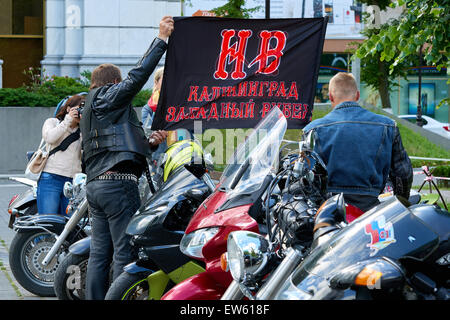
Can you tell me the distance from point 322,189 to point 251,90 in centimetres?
274

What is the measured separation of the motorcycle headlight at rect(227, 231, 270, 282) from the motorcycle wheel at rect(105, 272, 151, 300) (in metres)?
1.73

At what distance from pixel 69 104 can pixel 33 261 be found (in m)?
1.42

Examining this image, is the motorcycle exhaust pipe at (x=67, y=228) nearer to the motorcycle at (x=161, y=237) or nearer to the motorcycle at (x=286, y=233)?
the motorcycle at (x=161, y=237)

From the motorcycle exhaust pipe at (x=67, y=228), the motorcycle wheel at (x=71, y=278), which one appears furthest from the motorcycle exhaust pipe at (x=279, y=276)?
the motorcycle exhaust pipe at (x=67, y=228)

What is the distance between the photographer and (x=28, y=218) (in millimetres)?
6684

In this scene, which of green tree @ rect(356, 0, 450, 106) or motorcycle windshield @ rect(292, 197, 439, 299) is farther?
green tree @ rect(356, 0, 450, 106)

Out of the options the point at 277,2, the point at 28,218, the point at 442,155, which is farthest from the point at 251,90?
the point at 277,2

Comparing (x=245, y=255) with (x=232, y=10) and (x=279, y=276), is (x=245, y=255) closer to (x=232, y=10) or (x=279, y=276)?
(x=279, y=276)

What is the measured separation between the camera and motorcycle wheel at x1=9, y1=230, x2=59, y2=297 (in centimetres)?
668

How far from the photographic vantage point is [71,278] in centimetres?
586

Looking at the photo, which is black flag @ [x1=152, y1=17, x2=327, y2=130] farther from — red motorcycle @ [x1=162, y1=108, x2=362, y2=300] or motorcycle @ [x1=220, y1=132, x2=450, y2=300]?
motorcycle @ [x1=220, y1=132, x2=450, y2=300]

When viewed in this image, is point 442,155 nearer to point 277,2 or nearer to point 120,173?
point 120,173

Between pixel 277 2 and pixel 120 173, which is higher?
pixel 277 2

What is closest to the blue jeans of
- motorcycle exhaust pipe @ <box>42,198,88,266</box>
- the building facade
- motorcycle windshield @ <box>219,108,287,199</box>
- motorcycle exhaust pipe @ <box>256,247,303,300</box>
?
motorcycle exhaust pipe @ <box>42,198,88,266</box>
